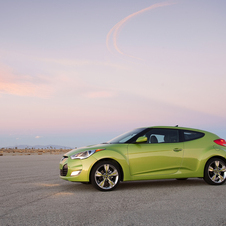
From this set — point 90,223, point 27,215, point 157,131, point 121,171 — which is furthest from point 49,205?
point 157,131

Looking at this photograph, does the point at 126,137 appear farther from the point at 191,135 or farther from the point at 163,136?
the point at 191,135

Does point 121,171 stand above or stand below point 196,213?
above

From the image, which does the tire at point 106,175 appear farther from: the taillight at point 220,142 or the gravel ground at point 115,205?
the taillight at point 220,142

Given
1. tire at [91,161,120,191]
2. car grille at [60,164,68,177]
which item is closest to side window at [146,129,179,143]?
tire at [91,161,120,191]

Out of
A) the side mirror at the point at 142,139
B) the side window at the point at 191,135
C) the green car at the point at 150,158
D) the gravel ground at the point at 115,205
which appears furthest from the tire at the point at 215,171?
the side mirror at the point at 142,139

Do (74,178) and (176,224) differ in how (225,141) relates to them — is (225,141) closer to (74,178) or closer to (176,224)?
(74,178)

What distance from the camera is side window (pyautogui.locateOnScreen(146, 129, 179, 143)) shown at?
935 cm

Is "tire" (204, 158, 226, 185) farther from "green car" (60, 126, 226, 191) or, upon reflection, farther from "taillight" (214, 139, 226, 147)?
"taillight" (214, 139, 226, 147)

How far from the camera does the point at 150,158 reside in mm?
8969

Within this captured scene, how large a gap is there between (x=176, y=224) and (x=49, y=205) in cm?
268

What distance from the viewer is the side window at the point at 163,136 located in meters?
9.35

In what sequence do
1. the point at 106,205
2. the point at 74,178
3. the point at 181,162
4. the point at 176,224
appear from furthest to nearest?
the point at 181,162 < the point at 74,178 < the point at 106,205 < the point at 176,224

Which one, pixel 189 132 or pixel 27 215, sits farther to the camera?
pixel 189 132

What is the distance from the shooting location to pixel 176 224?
510 cm
